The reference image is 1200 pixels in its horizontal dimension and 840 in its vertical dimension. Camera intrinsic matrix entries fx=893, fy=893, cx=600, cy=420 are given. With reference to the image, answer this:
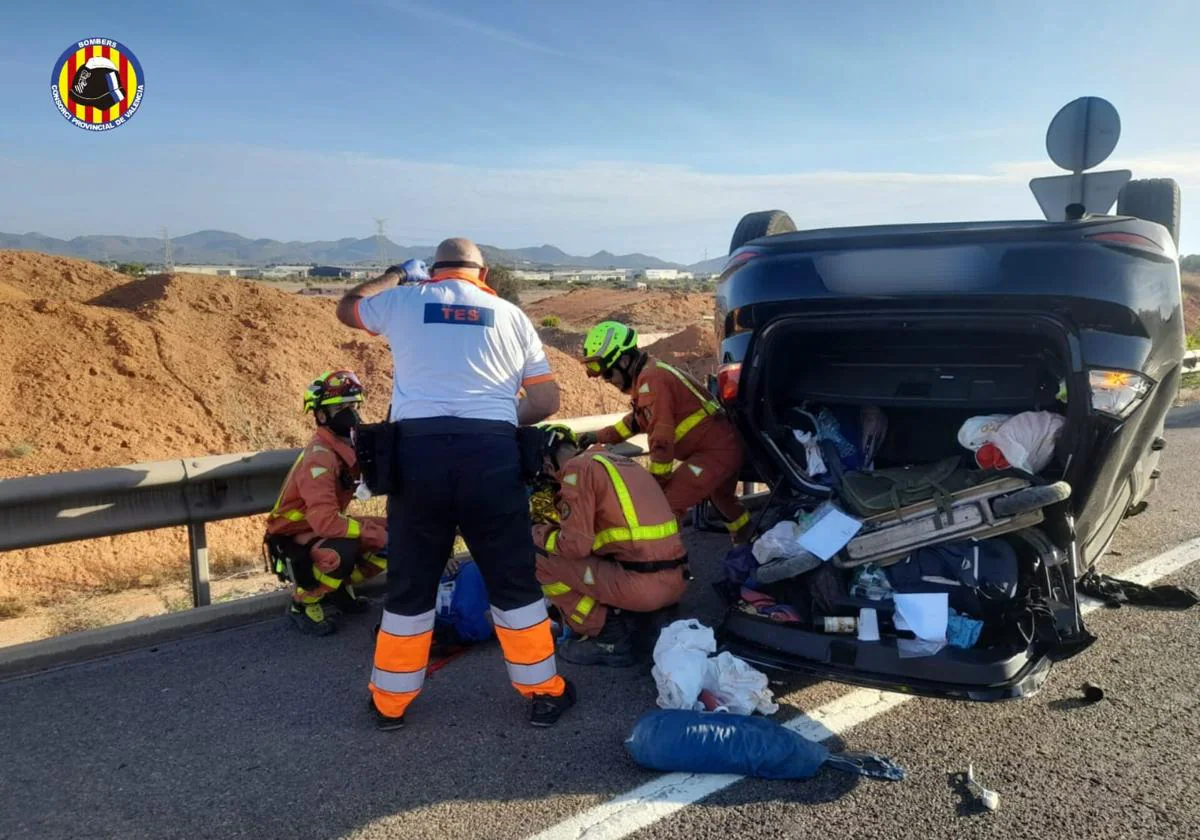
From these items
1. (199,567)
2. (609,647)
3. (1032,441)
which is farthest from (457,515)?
(1032,441)

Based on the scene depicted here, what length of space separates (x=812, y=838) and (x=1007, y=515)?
1.47m

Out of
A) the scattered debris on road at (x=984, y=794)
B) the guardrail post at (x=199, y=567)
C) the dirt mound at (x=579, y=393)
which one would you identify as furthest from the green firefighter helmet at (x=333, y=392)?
the dirt mound at (x=579, y=393)

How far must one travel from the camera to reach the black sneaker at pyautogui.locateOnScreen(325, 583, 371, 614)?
4.60 m

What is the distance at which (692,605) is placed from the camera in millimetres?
4758

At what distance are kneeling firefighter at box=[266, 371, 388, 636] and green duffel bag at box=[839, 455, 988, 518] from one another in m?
2.20

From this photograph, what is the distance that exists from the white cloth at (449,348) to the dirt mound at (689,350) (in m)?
15.1

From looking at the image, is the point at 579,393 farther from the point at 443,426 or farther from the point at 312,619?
the point at 443,426

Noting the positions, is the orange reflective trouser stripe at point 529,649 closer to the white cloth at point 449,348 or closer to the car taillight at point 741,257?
the white cloth at point 449,348

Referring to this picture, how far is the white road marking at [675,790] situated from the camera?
2.74 m

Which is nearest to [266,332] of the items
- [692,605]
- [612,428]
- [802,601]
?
[612,428]

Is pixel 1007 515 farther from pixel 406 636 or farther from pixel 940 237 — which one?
pixel 406 636

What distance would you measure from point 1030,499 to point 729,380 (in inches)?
56.4

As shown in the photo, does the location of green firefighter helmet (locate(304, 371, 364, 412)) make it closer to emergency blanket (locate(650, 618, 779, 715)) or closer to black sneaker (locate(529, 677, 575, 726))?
black sneaker (locate(529, 677, 575, 726))

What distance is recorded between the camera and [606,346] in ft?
17.8
